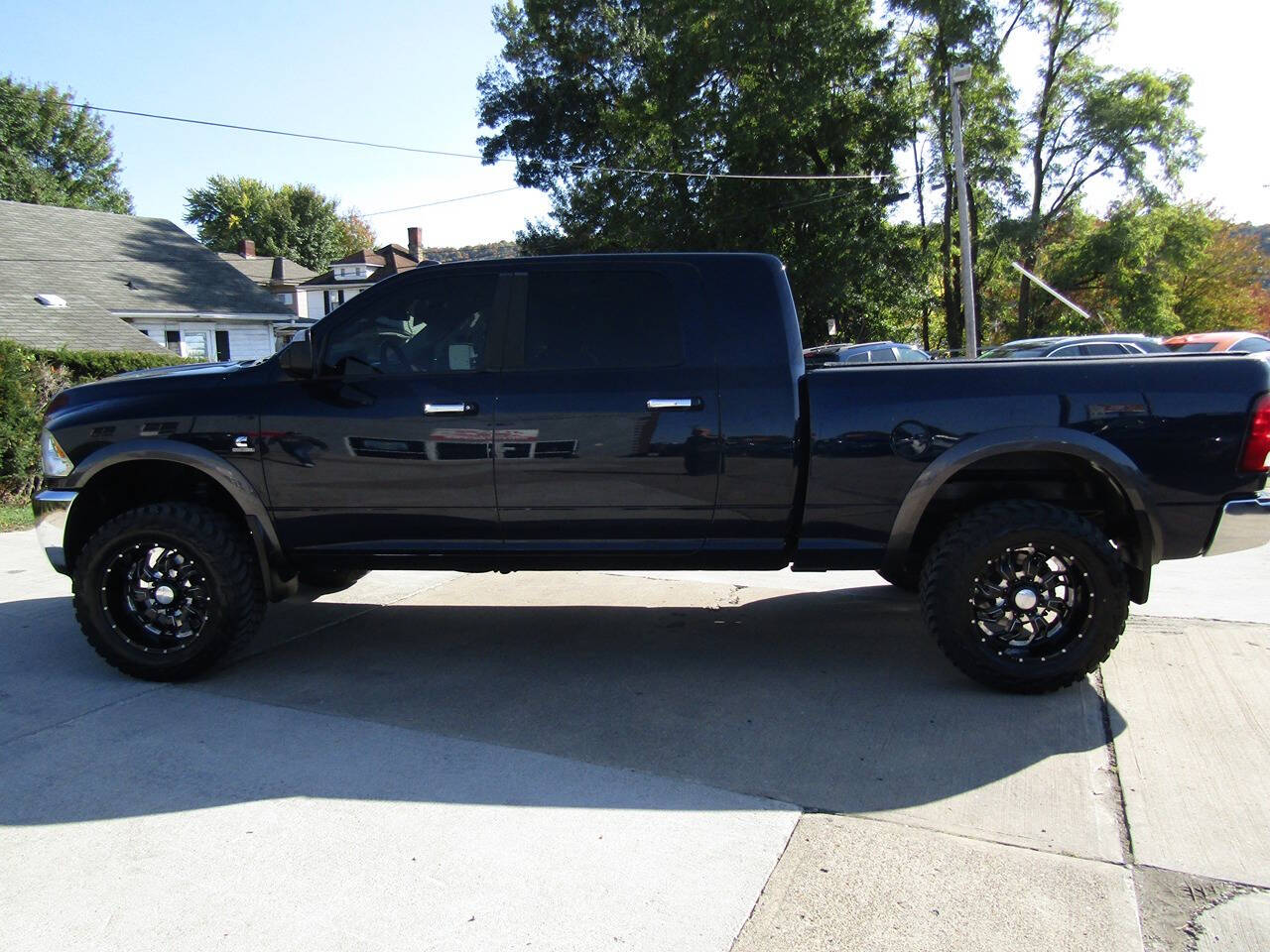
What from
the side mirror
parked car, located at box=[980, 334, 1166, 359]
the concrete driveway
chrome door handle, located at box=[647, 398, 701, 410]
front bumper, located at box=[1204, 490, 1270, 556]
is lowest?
the concrete driveway

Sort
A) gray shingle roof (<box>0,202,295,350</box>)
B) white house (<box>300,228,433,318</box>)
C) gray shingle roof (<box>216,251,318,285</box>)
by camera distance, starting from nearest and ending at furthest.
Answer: gray shingle roof (<box>0,202,295,350</box>) → gray shingle roof (<box>216,251,318,285</box>) → white house (<box>300,228,433,318</box>)

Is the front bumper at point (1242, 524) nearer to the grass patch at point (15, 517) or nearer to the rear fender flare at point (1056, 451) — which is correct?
the rear fender flare at point (1056, 451)

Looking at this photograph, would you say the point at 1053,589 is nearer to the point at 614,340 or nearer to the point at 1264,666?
the point at 1264,666

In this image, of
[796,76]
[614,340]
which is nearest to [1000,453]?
[614,340]

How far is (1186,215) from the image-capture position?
3403cm

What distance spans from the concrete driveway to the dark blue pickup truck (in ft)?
1.84

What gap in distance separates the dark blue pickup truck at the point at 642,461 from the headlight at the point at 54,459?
0.02 metres

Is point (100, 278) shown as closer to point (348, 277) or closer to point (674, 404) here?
point (674, 404)

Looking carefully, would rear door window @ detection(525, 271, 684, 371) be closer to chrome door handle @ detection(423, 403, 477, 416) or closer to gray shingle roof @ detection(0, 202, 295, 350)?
chrome door handle @ detection(423, 403, 477, 416)

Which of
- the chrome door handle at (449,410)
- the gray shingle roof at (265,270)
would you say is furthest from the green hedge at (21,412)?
the gray shingle roof at (265,270)

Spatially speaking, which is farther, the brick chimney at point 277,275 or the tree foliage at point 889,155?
the brick chimney at point 277,275

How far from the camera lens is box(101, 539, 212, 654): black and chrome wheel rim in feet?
15.9

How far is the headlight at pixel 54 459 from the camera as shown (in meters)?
4.87

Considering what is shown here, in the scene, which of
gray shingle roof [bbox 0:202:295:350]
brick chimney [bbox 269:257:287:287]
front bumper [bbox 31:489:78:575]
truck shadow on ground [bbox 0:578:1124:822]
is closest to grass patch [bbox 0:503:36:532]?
truck shadow on ground [bbox 0:578:1124:822]
